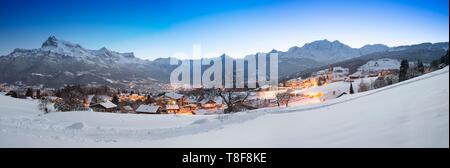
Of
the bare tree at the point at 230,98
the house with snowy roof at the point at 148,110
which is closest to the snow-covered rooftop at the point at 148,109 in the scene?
the house with snowy roof at the point at 148,110

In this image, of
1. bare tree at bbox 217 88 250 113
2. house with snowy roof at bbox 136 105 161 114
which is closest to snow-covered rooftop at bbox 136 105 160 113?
house with snowy roof at bbox 136 105 161 114

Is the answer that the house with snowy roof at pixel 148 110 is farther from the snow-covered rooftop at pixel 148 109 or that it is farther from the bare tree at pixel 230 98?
the bare tree at pixel 230 98

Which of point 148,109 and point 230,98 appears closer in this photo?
point 230,98

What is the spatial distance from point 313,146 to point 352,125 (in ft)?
9.26

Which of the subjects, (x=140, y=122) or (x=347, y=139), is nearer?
(x=347, y=139)

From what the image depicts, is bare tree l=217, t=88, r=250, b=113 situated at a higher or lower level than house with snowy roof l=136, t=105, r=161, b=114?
higher

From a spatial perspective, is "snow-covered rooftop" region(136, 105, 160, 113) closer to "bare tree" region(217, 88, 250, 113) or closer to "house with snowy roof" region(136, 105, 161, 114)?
"house with snowy roof" region(136, 105, 161, 114)

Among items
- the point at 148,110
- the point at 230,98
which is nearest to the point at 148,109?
the point at 148,110

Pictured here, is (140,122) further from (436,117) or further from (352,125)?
(436,117)

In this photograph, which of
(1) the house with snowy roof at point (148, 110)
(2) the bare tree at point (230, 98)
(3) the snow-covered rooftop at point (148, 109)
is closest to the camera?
(2) the bare tree at point (230, 98)

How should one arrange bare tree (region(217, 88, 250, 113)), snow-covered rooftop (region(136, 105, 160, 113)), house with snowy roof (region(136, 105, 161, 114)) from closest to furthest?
bare tree (region(217, 88, 250, 113)) → house with snowy roof (region(136, 105, 161, 114)) → snow-covered rooftop (region(136, 105, 160, 113))

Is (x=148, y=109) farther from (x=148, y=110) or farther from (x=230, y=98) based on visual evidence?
(x=230, y=98)

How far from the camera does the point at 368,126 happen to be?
33.1ft
